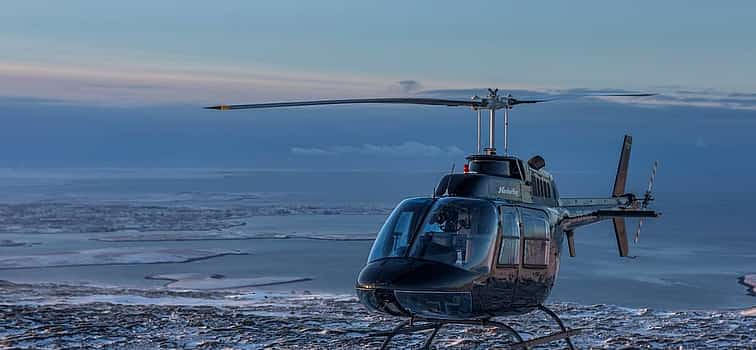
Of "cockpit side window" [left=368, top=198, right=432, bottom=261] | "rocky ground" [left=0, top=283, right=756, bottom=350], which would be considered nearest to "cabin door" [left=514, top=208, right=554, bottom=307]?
"cockpit side window" [left=368, top=198, right=432, bottom=261]

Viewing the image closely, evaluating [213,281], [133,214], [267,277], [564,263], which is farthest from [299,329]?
[133,214]

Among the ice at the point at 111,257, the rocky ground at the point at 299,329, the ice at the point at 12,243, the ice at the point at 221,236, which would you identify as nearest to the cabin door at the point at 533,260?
the rocky ground at the point at 299,329

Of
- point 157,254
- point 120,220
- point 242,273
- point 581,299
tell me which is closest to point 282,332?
point 581,299

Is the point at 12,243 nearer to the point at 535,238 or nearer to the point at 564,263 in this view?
the point at 564,263

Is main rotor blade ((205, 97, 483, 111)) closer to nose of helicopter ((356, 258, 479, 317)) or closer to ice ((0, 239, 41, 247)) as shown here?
nose of helicopter ((356, 258, 479, 317))

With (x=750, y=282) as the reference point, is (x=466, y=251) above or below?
above

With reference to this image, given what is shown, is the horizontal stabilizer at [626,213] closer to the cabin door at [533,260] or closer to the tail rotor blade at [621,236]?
the cabin door at [533,260]
